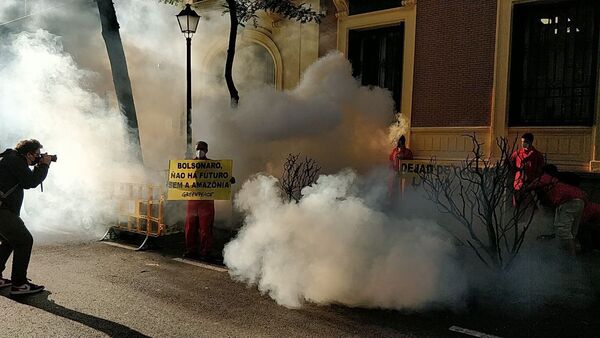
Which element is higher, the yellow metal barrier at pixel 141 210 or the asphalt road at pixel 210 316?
the yellow metal barrier at pixel 141 210

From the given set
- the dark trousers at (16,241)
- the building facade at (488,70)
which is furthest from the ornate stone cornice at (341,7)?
the dark trousers at (16,241)

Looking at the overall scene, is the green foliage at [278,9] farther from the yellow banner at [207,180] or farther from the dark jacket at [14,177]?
the dark jacket at [14,177]

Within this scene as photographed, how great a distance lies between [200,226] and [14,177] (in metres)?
2.41

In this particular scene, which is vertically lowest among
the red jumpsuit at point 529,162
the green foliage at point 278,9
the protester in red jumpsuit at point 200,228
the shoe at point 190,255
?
the shoe at point 190,255

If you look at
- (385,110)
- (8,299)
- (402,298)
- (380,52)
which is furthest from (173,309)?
(380,52)

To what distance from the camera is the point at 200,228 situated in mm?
6582

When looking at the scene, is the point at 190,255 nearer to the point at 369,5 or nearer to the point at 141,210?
the point at 141,210

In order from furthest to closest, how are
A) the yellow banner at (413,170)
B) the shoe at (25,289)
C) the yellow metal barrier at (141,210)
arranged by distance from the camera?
the yellow banner at (413,170) < the yellow metal barrier at (141,210) < the shoe at (25,289)

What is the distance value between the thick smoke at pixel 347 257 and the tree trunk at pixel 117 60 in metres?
6.25

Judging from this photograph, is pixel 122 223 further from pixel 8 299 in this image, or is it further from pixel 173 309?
pixel 173 309

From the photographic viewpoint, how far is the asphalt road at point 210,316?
3.86 metres

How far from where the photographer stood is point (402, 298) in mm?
4441

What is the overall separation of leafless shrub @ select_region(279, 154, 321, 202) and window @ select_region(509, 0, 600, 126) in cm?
455

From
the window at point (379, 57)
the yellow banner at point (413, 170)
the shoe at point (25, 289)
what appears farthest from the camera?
the window at point (379, 57)
